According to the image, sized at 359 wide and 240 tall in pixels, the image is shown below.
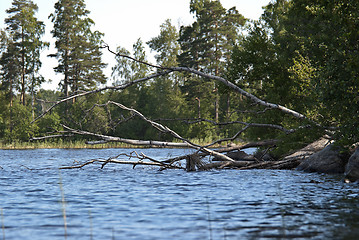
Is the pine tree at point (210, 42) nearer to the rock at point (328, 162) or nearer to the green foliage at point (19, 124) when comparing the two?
the green foliage at point (19, 124)

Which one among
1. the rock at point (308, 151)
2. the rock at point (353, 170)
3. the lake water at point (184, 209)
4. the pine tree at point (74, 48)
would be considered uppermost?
the pine tree at point (74, 48)

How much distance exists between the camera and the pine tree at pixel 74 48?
66125 millimetres

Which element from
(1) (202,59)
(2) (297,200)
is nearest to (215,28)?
(1) (202,59)

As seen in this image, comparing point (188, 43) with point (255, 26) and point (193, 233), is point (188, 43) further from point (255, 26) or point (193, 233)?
point (193, 233)

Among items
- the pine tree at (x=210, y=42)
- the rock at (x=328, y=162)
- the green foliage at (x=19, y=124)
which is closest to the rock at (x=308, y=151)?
the rock at (x=328, y=162)

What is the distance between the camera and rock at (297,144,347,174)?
18.2 m

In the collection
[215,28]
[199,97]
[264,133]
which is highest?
[215,28]

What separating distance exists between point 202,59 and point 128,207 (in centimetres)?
5763

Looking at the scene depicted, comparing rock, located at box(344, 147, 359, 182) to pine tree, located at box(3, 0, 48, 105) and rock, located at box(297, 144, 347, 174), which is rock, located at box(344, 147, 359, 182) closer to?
rock, located at box(297, 144, 347, 174)

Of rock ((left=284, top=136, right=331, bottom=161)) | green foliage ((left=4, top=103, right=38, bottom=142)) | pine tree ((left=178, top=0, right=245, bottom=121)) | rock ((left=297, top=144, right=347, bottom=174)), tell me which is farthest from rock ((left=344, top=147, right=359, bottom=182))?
green foliage ((left=4, top=103, right=38, bottom=142))

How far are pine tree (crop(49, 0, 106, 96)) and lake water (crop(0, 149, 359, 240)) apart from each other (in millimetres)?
52260

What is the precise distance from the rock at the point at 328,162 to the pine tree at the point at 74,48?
51.3 m

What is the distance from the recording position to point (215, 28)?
6462cm

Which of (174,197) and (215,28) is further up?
(215,28)
